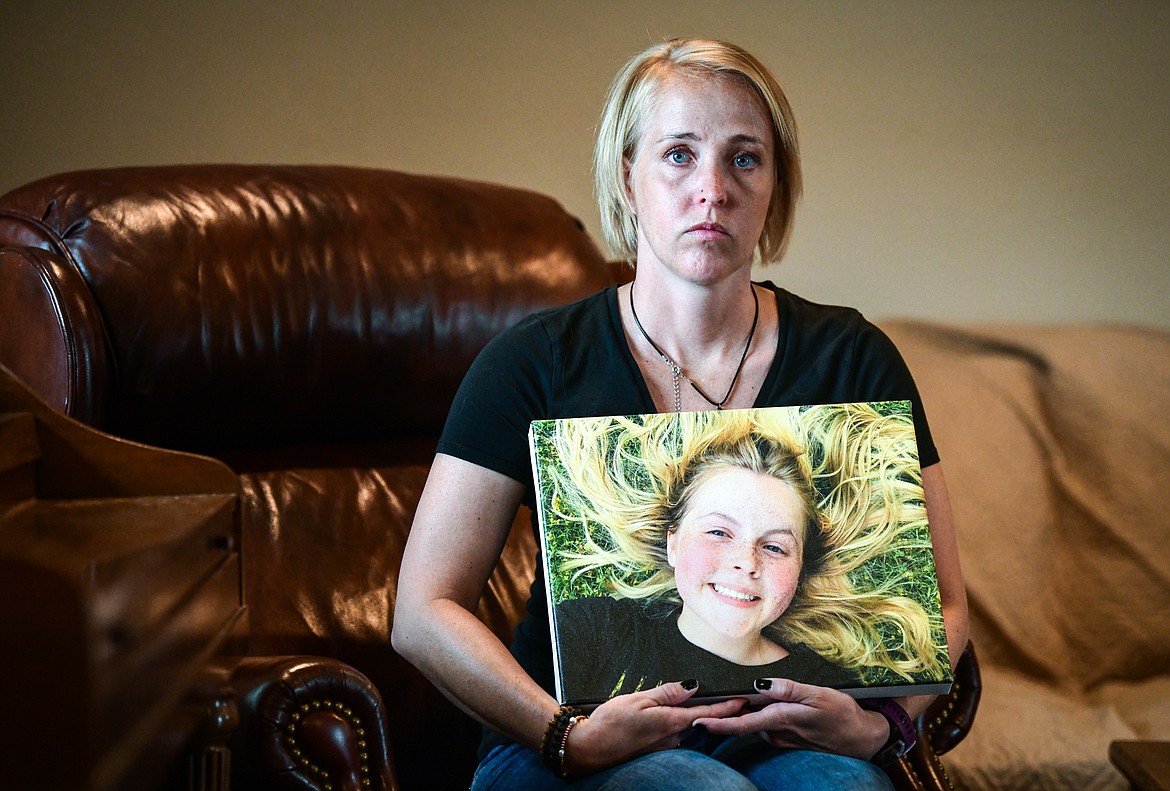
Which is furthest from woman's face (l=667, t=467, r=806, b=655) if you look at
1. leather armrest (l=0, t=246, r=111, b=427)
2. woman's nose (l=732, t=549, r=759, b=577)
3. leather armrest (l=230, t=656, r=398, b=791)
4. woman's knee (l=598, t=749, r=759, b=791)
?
leather armrest (l=0, t=246, r=111, b=427)

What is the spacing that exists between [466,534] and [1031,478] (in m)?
1.33

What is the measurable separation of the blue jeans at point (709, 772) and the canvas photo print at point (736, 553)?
2.7 inches

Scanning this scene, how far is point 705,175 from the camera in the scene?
1236mm

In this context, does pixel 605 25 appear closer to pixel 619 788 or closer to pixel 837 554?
pixel 837 554

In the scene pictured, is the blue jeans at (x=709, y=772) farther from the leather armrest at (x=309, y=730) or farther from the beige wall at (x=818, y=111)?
the beige wall at (x=818, y=111)

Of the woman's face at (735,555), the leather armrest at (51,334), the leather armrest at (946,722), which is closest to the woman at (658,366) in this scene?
the woman's face at (735,555)

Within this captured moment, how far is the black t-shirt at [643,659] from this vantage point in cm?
104

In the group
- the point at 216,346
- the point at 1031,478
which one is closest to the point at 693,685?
the point at 216,346

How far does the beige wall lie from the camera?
81.0 inches

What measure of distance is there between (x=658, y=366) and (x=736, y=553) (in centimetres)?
29

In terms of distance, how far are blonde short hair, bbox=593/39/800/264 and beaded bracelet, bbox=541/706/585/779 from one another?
0.62 meters

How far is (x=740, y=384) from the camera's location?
1.28 m

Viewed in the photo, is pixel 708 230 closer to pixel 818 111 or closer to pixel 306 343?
pixel 306 343

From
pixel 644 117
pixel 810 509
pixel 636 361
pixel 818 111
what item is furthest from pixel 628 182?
pixel 818 111
